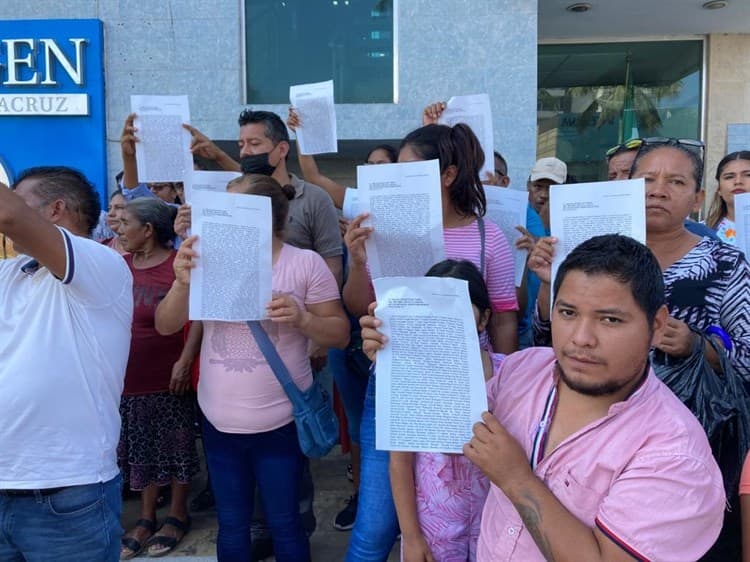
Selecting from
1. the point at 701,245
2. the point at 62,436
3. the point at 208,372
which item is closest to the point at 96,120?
the point at 208,372

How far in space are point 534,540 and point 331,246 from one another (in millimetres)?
2089

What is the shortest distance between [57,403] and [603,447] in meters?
1.59

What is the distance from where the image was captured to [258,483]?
99.3 inches

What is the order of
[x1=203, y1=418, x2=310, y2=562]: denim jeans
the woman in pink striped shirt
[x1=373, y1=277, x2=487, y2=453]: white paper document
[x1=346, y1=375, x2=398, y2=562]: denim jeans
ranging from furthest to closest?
1. [x1=203, y1=418, x2=310, y2=562]: denim jeans
2. the woman in pink striped shirt
3. [x1=346, y1=375, x2=398, y2=562]: denim jeans
4. [x1=373, y1=277, x2=487, y2=453]: white paper document

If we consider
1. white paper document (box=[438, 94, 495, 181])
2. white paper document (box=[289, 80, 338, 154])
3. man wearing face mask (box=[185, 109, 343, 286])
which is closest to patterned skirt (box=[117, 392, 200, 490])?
man wearing face mask (box=[185, 109, 343, 286])

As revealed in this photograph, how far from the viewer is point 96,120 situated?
5227 millimetres

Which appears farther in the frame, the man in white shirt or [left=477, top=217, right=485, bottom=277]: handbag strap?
[left=477, top=217, right=485, bottom=277]: handbag strap

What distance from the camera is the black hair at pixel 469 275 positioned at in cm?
199

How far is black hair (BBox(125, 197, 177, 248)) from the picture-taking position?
331 centimetres

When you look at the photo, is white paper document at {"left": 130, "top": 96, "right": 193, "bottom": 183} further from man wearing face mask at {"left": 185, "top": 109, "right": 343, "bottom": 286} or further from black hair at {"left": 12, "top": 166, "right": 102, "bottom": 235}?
black hair at {"left": 12, "top": 166, "right": 102, "bottom": 235}

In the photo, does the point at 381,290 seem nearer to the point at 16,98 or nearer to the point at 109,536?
the point at 109,536

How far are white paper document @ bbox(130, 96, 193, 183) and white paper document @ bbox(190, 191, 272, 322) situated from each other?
1034mm

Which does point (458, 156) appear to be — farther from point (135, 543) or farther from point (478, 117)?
point (135, 543)

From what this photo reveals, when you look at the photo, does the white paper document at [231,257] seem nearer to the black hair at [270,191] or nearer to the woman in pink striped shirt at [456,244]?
the black hair at [270,191]
